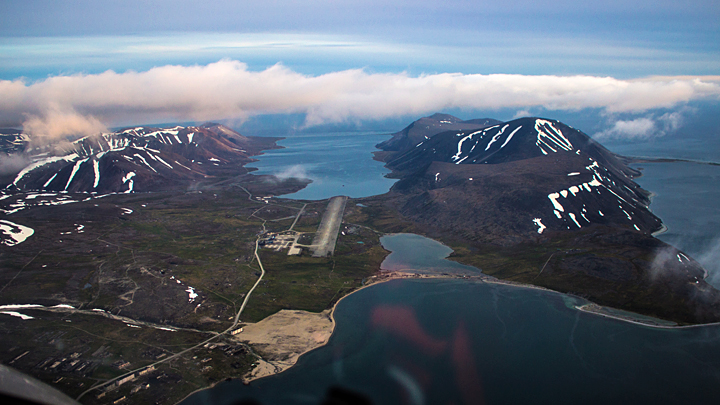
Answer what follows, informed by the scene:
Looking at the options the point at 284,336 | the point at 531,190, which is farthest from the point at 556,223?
the point at 284,336

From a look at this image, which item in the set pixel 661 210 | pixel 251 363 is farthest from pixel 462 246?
pixel 661 210

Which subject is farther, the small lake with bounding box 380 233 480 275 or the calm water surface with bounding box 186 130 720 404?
the small lake with bounding box 380 233 480 275

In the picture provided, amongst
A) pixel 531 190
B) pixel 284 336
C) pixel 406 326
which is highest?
pixel 531 190

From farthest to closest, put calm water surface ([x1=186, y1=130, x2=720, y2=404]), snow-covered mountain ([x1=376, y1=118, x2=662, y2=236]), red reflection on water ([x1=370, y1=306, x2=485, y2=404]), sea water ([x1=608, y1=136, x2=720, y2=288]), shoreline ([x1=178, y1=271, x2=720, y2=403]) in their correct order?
snow-covered mountain ([x1=376, y1=118, x2=662, y2=236]) < sea water ([x1=608, y1=136, x2=720, y2=288]) < shoreline ([x1=178, y1=271, x2=720, y2=403]) < red reflection on water ([x1=370, y1=306, x2=485, y2=404]) < calm water surface ([x1=186, y1=130, x2=720, y2=404])

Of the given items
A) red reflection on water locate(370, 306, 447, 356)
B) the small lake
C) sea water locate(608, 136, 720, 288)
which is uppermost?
sea water locate(608, 136, 720, 288)

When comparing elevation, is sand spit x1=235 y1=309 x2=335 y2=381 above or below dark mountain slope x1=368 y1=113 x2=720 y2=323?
below

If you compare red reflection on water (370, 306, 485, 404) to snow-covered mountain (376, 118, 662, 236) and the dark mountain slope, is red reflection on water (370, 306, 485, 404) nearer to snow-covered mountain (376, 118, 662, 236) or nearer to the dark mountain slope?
the dark mountain slope

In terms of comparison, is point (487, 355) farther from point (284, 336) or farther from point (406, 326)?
point (284, 336)

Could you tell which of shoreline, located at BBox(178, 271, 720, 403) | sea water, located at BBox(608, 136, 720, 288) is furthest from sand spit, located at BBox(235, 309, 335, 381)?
sea water, located at BBox(608, 136, 720, 288)
